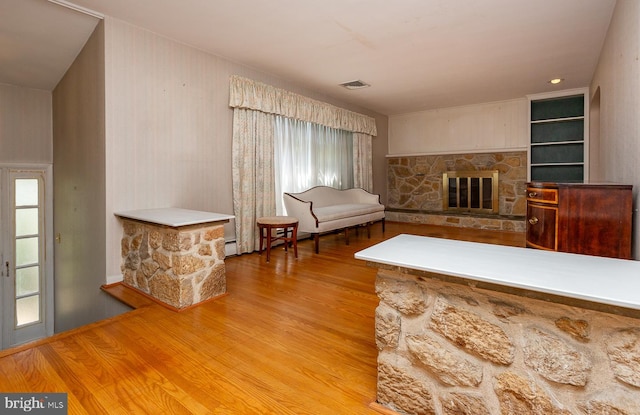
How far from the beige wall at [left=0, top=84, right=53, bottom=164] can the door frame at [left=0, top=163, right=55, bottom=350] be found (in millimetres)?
111

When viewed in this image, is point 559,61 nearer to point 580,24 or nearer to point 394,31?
point 580,24

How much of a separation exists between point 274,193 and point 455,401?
11.5ft

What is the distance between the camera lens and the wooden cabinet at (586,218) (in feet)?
6.23

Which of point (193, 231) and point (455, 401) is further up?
point (193, 231)

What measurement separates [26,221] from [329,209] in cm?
396

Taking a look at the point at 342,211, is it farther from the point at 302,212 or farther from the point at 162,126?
the point at 162,126

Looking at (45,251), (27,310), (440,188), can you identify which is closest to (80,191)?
(45,251)

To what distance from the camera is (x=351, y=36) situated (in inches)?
125

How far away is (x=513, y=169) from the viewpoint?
19.2 feet

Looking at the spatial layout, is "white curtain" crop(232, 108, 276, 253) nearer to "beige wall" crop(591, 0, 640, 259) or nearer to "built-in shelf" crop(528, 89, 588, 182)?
"beige wall" crop(591, 0, 640, 259)

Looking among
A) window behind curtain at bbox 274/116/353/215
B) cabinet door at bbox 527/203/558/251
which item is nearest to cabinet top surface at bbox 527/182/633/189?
cabinet door at bbox 527/203/558/251

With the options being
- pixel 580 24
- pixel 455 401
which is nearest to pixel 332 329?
pixel 455 401
